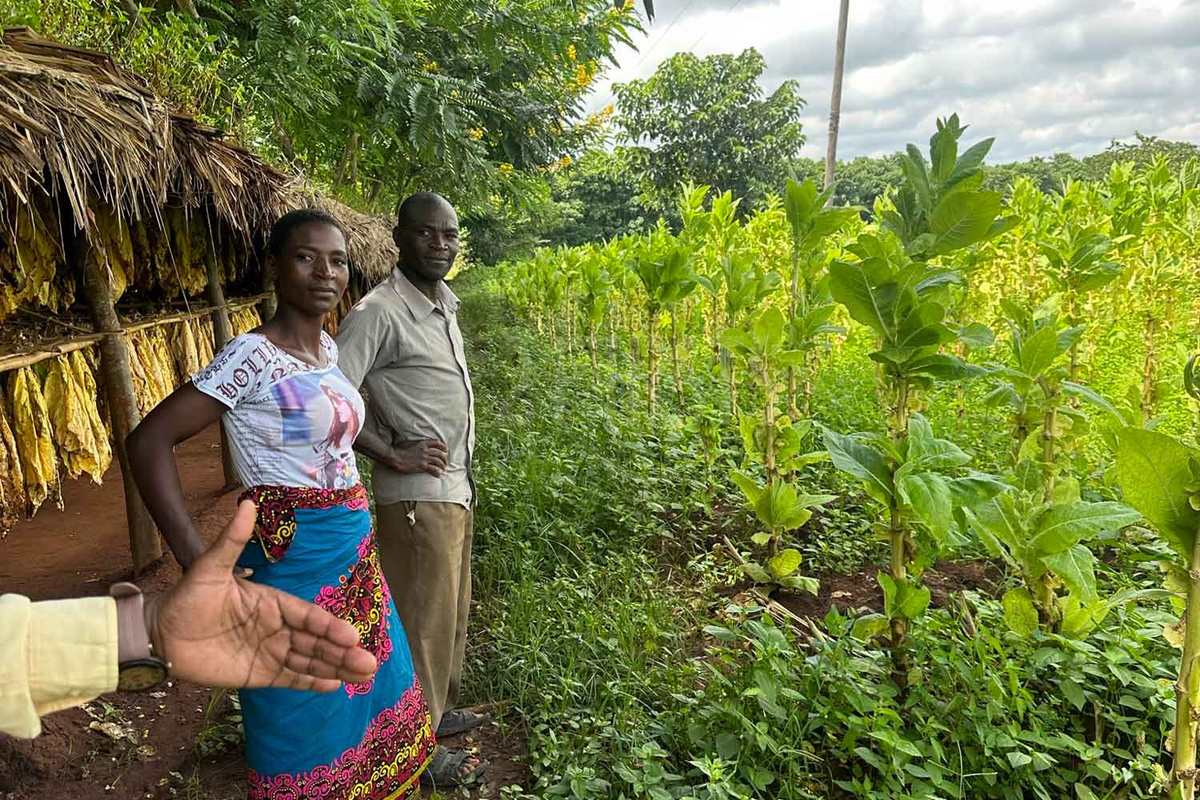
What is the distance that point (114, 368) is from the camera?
3582 millimetres

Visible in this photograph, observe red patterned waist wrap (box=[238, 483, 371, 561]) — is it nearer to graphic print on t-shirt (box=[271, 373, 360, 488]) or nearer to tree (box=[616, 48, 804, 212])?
graphic print on t-shirt (box=[271, 373, 360, 488])

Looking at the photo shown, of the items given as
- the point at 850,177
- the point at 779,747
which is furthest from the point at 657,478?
the point at 850,177

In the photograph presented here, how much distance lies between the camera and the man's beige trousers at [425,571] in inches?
89.4

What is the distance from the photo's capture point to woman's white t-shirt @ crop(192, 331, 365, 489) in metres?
1.64

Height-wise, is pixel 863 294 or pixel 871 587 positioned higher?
pixel 863 294

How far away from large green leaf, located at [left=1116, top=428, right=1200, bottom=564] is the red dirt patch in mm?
1603

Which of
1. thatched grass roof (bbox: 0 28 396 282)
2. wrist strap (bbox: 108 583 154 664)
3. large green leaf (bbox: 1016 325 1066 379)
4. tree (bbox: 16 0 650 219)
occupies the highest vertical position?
tree (bbox: 16 0 650 219)

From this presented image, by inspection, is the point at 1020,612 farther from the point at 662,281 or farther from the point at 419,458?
the point at 662,281

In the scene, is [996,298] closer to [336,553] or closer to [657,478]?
[657,478]

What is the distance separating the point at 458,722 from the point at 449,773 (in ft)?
0.94

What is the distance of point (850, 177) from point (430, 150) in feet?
91.0

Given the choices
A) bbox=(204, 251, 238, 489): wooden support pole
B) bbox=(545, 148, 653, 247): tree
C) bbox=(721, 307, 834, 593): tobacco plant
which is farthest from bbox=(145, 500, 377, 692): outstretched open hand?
bbox=(545, 148, 653, 247): tree

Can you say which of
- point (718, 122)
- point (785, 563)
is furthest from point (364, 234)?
point (718, 122)

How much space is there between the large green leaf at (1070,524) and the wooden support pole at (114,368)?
145 inches
